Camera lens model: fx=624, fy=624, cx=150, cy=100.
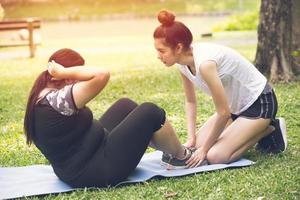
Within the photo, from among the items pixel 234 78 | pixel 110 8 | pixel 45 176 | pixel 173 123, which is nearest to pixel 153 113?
pixel 234 78

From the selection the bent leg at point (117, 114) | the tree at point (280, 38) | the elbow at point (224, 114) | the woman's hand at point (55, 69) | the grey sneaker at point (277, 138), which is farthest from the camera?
the tree at point (280, 38)

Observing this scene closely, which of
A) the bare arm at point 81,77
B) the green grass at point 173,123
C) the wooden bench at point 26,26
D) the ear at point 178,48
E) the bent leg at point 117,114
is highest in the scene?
the ear at point 178,48

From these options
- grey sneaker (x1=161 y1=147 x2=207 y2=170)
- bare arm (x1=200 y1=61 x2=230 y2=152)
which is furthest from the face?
grey sneaker (x1=161 y1=147 x2=207 y2=170)

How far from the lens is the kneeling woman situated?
157 inches

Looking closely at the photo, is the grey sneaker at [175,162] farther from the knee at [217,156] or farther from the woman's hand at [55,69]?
the woman's hand at [55,69]

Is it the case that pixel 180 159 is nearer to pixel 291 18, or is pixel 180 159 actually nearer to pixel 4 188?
pixel 4 188

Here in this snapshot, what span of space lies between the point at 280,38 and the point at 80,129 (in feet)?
15.9

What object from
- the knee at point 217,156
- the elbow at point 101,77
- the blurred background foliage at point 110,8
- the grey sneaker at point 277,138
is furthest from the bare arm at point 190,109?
the blurred background foliage at point 110,8

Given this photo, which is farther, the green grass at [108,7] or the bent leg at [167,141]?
the green grass at [108,7]

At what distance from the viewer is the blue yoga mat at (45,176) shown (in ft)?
13.9

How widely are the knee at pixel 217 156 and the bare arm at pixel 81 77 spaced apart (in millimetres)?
1157

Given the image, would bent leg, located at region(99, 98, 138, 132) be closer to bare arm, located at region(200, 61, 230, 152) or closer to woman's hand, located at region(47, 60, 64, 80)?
bare arm, located at region(200, 61, 230, 152)

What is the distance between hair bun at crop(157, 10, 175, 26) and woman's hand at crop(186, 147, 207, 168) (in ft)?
3.29

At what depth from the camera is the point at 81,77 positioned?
3.98 metres
